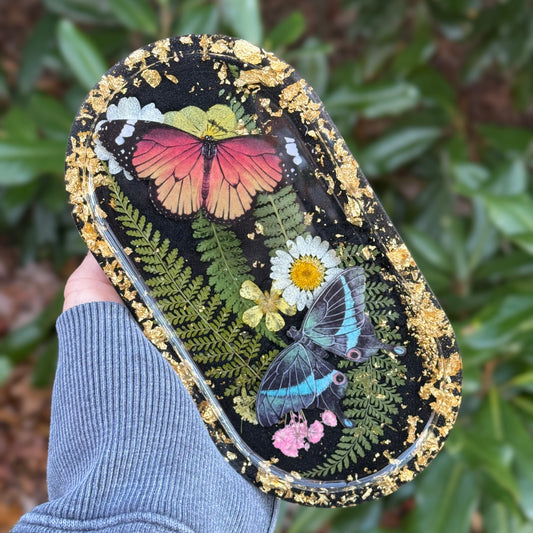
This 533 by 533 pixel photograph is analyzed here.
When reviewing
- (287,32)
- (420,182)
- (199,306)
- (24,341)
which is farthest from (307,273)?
(420,182)

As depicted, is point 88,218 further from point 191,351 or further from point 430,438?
point 430,438

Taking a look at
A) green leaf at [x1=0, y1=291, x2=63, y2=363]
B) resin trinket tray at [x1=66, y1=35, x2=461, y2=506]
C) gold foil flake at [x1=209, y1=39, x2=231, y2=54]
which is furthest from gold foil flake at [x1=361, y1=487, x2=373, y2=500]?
green leaf at [x1=0, y1=291, x2=63, y2=363]

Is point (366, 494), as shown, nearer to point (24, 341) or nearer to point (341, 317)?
point (341, 317)

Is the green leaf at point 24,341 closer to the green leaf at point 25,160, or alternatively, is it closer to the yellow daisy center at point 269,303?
the green leaf at point 25,160

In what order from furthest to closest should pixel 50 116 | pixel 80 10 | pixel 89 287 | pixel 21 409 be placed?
pixel 21 409 < pixel 80 10 < pixel 50 116 < pixel 89 287

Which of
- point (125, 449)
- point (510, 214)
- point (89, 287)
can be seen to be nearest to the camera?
point (125, 449)

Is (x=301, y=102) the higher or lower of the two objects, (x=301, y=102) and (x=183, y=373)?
the higher

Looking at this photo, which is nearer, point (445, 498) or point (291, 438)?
point (291, 438)
